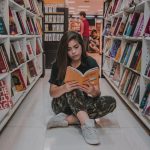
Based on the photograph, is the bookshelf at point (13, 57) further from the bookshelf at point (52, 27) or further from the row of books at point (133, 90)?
the bookshelf at point (52, 27)

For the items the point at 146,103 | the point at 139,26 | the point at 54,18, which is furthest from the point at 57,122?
the point at 54,18

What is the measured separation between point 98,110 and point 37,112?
731mm

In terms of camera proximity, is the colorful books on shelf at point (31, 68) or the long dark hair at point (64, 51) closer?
the long dark hair at point (64, 51)

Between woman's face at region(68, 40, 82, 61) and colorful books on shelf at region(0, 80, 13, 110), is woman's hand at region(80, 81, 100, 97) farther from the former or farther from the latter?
colorful books on shelf at region(0, 80, 13, 110)

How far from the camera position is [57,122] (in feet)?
7.77

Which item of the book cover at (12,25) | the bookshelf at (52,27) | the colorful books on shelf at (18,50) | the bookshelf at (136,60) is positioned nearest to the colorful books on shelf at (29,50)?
the colorful books on shelf at (18,50)

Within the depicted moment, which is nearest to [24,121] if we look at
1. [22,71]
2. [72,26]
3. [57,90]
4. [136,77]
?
[57,90]

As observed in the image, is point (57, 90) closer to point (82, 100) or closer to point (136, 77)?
point (82, 100)

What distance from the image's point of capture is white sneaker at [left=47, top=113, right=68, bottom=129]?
2361mm

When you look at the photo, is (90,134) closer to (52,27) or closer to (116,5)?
(116,5)

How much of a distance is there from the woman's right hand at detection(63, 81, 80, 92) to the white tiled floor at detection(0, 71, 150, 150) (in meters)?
0.37

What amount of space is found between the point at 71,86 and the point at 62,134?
15.7 inches

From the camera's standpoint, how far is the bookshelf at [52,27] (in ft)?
21.0

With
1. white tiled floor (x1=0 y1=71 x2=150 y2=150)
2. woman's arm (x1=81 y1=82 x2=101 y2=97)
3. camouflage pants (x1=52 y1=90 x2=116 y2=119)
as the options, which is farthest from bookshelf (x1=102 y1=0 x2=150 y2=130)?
woman's arm (x1=81 y1=82 x2=101 y2=97)
